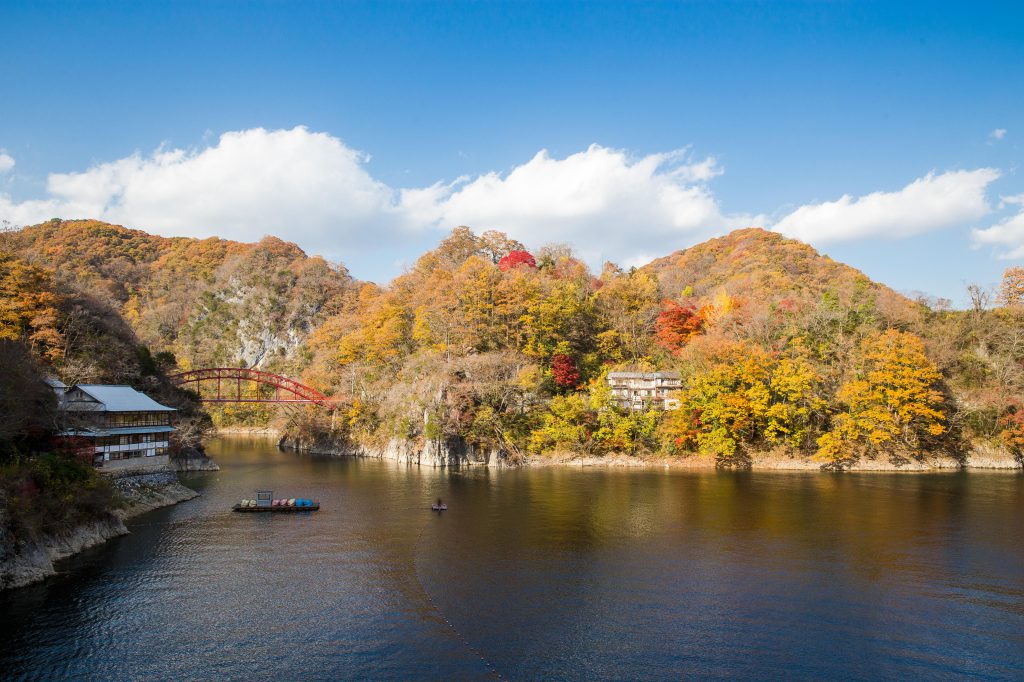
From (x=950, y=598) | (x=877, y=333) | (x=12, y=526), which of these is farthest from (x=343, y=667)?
(x=877, y=333)

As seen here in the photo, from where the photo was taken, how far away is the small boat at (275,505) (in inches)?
A: 1316

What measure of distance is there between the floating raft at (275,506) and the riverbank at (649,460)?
759 inches

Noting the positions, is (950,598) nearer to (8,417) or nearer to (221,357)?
(8,417)

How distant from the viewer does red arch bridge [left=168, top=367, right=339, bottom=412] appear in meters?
60.8

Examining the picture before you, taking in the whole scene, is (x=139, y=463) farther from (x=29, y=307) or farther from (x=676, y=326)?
(x=676, y=326)

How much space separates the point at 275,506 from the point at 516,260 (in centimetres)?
5636

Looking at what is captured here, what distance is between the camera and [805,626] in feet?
57.9

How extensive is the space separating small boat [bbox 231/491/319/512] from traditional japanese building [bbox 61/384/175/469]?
7.98 m

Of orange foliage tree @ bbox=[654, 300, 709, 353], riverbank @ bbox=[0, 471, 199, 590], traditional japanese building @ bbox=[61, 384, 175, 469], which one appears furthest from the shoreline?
traditional japanese building @ bbox=[61, 384, 175, 469]

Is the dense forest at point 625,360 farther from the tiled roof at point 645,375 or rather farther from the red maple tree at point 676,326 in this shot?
the tiled roof at point 645,375

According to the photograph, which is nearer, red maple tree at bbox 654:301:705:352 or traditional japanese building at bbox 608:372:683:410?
traditional japanese building at bbox 608:372:683:410

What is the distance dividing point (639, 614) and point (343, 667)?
9418 mm

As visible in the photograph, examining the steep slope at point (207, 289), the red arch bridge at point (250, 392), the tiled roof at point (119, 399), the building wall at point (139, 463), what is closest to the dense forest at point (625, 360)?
the red arch bridge at point (250, 392)

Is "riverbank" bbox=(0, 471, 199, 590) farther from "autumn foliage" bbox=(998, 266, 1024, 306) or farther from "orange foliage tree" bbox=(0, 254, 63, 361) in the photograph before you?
"autumn foliage" bbox=(998, 266, 1024, 306)
